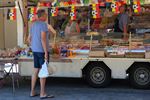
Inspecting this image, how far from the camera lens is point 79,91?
27.3 feet

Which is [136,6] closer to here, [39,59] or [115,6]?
[115,6]

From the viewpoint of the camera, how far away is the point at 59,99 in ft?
25.0

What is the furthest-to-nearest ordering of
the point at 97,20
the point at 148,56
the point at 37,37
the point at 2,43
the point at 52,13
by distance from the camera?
the point at 2,43 < the point at 97,20 < the point at 52,13 < the point at 148,56 < the point at 37,37

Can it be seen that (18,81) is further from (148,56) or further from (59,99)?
(148,56)

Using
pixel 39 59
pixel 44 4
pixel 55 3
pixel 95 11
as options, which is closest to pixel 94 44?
pixel 95 11

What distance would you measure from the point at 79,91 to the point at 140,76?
1.32 metres

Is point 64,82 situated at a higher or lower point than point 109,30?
lower

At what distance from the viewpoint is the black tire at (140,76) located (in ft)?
27.5

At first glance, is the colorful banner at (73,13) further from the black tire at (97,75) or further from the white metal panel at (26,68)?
the white metal panel at (26,68)

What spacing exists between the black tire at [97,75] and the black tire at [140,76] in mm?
525

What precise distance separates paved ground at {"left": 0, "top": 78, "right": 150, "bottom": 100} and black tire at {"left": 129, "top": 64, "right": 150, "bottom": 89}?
166 mm

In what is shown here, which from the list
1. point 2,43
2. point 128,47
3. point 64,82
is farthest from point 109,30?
point 2,43

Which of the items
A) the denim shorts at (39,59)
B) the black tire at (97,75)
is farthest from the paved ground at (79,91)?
the denim shorts at (39,59)

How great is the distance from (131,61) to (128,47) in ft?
1.52
